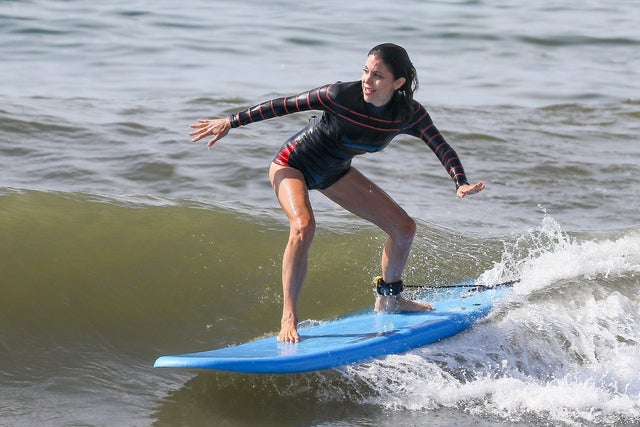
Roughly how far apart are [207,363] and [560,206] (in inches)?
236

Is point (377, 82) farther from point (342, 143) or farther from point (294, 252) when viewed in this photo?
point (294, 252)

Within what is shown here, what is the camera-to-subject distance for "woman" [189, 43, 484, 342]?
18.1 feet

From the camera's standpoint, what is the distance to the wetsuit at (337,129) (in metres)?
5.55

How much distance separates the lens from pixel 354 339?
5.77 meters

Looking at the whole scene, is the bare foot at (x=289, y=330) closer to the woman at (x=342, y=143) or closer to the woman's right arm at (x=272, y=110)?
the woman at (x=342, y=143)

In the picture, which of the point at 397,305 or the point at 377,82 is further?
the point at 397,305

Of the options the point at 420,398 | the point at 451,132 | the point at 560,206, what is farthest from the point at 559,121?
the point at 420,398

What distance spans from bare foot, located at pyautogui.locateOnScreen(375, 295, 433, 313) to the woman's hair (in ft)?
4.15

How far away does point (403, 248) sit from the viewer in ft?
20.0

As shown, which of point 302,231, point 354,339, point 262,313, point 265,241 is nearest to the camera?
point 302,231

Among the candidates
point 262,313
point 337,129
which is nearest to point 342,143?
point 337,129

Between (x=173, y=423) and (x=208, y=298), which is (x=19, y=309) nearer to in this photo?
(x=208, y=298)

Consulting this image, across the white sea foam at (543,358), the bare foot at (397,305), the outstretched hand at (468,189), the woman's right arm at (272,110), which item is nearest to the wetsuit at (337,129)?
the woman's right arm at (272,110)

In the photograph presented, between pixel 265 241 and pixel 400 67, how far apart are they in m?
2.90
